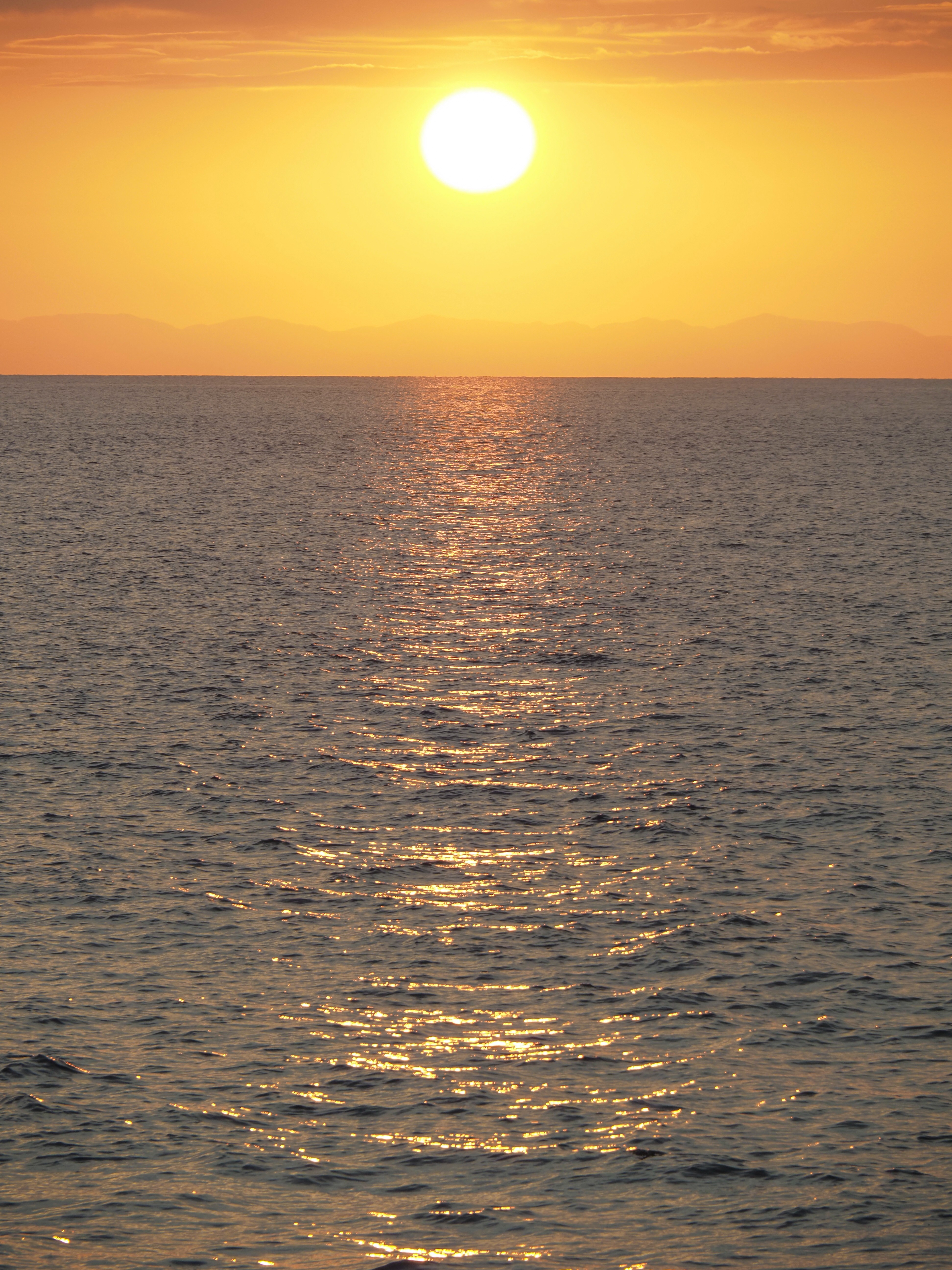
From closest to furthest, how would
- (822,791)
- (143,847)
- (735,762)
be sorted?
1. (143,847)
2. (822,791)
3. (735,762)

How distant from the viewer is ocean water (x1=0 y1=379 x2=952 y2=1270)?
18875 mm

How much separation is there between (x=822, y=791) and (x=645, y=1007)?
13502 mm

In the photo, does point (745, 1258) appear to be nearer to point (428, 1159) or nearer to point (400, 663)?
point (428, 1159)

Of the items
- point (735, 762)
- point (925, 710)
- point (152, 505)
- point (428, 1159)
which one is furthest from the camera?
point (152, 505)

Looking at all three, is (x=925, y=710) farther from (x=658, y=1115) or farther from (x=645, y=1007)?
(x=658, y=1115)

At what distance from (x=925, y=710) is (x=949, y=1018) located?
2177cm

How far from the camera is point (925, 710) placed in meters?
44.7

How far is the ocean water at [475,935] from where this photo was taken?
61.9 ft

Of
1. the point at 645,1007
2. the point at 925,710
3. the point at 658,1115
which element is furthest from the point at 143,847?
the point at 925,710

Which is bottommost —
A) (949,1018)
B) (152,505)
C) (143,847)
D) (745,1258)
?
(745,1258)

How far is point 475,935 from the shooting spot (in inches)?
1079

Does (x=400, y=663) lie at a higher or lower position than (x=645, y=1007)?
higher

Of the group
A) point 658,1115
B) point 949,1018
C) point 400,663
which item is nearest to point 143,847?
point 658,1115

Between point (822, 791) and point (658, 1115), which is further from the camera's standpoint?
point (822, 791)
